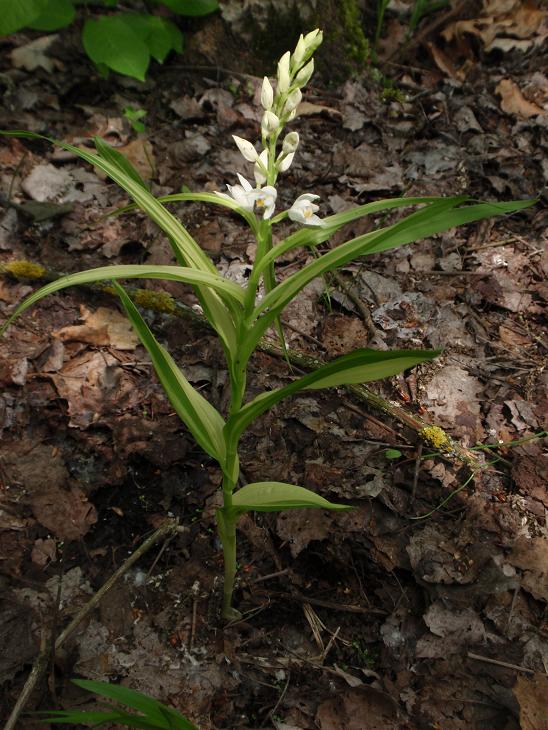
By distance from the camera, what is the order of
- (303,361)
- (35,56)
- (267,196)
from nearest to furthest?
(267,196) < (303,361) < (35,56)

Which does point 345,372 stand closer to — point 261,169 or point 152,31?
point 261,169

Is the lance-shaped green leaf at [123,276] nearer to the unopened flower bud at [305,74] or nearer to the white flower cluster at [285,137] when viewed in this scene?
the white flower cluster at [285,137]

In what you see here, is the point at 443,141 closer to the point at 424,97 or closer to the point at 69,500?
the point at 424,97

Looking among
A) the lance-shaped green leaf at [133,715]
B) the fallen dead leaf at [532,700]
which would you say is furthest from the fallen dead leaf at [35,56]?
the fallen dead leaf at [532,700]

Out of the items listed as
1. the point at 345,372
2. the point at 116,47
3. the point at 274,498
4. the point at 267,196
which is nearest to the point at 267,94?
the point at 267,196

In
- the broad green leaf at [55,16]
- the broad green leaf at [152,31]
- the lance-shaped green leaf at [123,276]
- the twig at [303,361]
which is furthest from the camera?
the broad green leaf at [152,31]

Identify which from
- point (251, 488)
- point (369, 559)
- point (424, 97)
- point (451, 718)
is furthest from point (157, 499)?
point (424, 97)
